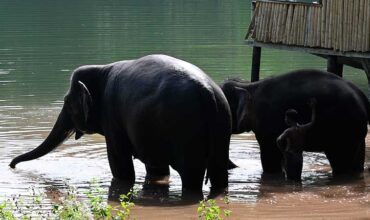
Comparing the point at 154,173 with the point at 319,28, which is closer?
the point at 154,173

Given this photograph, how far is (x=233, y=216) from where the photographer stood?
1073 centimetres

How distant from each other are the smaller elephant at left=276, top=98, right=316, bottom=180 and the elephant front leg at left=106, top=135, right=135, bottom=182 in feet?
5.97

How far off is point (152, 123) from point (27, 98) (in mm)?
12056

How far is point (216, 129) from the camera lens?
11.1 m

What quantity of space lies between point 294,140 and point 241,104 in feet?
3.88

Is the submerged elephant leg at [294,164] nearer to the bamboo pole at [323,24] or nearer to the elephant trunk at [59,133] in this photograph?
the elephant trunk at [59,133]

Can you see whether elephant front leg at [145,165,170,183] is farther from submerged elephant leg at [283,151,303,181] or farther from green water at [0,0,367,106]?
green water at [0,0,367,106]

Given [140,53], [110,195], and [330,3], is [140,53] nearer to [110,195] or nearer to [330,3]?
[330,3]

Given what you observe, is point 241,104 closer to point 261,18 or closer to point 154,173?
point 154,173

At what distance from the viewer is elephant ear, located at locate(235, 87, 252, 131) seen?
1345cm

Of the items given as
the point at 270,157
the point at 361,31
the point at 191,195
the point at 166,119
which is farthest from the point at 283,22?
the point at 166,119

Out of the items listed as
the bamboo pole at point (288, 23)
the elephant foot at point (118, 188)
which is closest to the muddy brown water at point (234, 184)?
the elephant foot at point (118, 188)

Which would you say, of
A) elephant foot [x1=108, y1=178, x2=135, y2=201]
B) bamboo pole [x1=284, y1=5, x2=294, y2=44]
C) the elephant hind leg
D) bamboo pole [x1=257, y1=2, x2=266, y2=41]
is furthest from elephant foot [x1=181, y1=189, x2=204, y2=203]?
bamboo pole [x1=257, y1=2, x2=266, y2=41]

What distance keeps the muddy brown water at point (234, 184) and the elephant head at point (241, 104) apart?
64 centimetres
